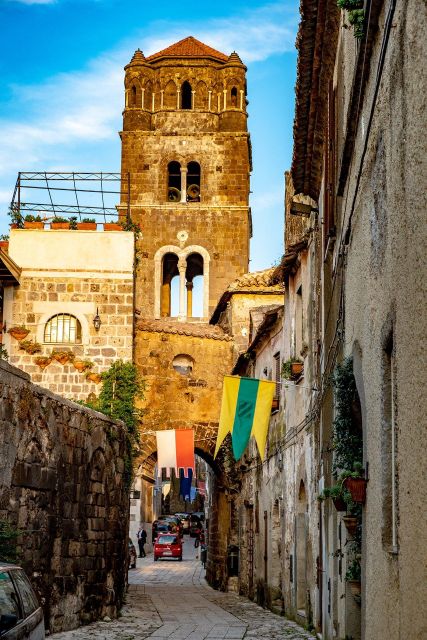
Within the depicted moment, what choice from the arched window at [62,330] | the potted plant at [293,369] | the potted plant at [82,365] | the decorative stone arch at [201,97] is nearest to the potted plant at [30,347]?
the arched window at [62,330]

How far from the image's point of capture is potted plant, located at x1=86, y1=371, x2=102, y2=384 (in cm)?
2606

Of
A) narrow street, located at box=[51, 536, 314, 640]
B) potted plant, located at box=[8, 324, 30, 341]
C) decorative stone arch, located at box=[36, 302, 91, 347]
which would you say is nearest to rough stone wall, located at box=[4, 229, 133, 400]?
decorative stone arch, located at box=[36, 302, 91, 347]

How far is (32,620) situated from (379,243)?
150 inches

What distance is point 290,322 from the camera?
19.5 meters

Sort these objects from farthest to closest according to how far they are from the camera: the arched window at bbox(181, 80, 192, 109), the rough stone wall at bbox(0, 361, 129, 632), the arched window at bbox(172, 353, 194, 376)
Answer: the arched window at bbox(181, 80, 192, 109) < the arched window at bbox(172, 353, 194, 376) < the rough stone wall at bbox(0, 361, 129, 632)

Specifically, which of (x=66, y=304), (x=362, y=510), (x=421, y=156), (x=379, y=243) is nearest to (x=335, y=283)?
(x=362, y=510)

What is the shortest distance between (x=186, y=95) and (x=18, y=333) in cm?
2341

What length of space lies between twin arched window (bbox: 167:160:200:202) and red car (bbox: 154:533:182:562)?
46.9ft

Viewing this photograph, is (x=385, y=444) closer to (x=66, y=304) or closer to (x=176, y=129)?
(x=66, y=304)

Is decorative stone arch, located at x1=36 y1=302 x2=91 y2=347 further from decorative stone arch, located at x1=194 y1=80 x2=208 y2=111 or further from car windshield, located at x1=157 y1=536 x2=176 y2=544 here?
decorative stone arch, located at x1=194 y1=80 x2=208 y2=111

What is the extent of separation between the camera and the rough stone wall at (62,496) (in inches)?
505

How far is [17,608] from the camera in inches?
303

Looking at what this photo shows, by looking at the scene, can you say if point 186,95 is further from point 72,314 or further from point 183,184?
point 72,314

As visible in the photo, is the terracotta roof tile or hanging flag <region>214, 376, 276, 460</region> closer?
hanging flag <region>214, 376, 276, 460</region>
